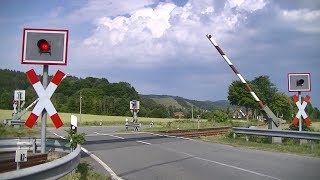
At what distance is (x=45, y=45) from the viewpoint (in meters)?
10.5

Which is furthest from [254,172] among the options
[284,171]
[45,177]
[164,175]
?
[45,177]

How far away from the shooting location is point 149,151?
17953 millimetres

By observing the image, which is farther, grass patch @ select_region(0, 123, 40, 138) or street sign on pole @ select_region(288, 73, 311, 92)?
grass patch @ select_region(0, 123, 40, 138)

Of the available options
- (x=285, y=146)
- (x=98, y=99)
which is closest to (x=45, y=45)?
(x=285, y=146)

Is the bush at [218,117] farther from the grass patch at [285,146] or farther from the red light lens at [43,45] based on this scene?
the red light lens at [43,45]

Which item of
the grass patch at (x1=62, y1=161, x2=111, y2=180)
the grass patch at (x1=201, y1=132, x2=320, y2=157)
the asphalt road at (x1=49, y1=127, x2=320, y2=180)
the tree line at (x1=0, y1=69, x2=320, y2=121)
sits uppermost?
the tree line at (x1=0, y1=69, x2=320, y2=121)

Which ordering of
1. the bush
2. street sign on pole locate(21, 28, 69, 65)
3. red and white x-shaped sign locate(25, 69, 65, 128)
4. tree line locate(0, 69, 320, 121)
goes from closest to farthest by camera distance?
red and white x-shaped sign locate(25, 69, 65, 128) → street sign on pole locate(21, 28, 69, 65) → the bush → tree line locate(0, 69, 320, 121)

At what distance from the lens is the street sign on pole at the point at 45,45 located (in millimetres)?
10406

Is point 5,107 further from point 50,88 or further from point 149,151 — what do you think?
point 50,88

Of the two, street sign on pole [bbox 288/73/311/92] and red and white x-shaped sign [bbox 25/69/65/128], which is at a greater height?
street sign on pole [bbox 288/73/311/92]

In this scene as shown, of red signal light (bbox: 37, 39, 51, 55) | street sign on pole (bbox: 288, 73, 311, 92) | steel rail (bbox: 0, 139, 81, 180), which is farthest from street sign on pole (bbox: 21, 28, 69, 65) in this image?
street sign on pole (bbox: 288, 73, 311, 92)

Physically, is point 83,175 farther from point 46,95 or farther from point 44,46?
point 44,46

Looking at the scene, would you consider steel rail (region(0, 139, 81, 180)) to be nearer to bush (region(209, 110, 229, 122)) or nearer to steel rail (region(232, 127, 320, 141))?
steel rail (region(232, 127, 320, 141))

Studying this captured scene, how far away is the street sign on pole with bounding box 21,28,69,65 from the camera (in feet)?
34.1
